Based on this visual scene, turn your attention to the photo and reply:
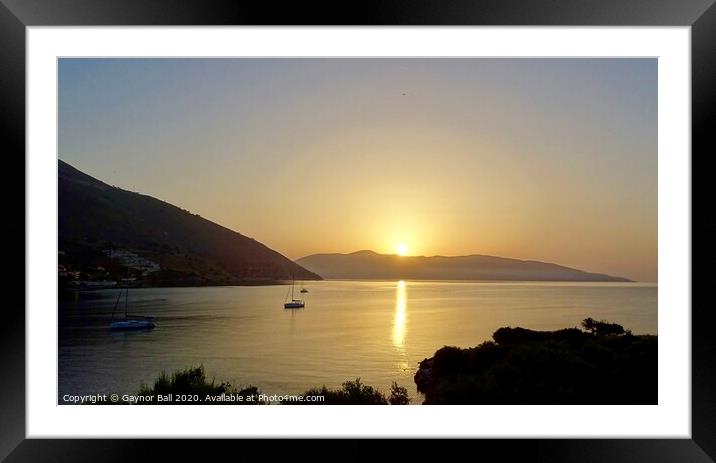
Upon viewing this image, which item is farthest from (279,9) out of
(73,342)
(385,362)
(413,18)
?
(73,342)

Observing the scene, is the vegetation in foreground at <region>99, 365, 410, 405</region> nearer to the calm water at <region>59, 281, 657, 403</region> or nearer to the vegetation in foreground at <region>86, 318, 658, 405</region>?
the vegetation in foreground at <region>86, 318, 658, 405</region>

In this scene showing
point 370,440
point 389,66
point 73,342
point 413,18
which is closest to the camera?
point 413,18

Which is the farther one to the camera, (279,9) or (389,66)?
(389,66)

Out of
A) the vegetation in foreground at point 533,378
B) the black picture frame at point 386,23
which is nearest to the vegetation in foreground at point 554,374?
the vegetation in foreground at point 533,378

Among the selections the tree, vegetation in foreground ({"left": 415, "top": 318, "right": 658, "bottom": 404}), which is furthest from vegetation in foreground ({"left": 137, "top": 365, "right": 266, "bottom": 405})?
→ the tree

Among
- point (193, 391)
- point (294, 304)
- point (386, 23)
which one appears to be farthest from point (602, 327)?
point (386, 23)

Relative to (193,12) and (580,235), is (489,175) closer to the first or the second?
(580,235)

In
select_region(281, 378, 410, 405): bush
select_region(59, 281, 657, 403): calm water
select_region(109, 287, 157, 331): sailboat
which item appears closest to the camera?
select_region(281, 378, 410, 405): bush

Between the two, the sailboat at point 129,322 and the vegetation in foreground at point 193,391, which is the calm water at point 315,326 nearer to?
the sailboat at point 129,322
